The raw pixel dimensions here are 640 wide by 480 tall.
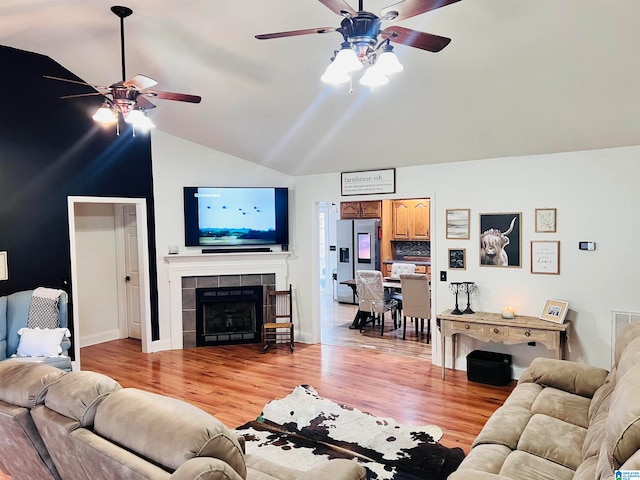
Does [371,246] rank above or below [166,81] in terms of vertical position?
below

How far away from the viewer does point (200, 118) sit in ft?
17.6

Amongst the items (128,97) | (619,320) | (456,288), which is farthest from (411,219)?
(128,97)

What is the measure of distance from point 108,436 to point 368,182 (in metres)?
4.57

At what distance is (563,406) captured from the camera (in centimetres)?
287

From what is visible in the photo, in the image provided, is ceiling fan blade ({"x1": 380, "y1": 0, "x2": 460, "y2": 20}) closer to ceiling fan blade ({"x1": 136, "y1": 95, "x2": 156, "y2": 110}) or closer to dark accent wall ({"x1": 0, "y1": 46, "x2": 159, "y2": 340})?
ceiling fan blade ({"x1": 136, "y1": 95, "x2": 156, "y2": 110})

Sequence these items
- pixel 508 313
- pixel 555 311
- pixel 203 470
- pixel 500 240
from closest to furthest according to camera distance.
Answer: pixel 203 470
pixel 555 311
pixel 508 313
pixel 500 240

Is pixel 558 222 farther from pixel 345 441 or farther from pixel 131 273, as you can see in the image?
pixel 131 273

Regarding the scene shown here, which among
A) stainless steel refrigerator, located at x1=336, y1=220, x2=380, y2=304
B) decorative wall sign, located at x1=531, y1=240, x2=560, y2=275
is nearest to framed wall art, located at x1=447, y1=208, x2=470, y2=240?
decorative wall sign, located at x1=531, y1=240, x2=560, y2=275

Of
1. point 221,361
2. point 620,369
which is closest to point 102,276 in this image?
point 221,361

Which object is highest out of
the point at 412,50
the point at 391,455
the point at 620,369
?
the point at 412,50

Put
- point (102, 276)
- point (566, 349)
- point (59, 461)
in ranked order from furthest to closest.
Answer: point (102, 276) → point (566, 349) → point (59, 461)

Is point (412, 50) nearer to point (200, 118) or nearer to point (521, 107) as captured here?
point (521, 107)

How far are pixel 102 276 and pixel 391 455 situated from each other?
5.25 metres

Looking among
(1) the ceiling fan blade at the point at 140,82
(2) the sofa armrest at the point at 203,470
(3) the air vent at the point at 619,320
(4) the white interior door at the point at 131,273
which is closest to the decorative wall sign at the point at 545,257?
(3) the air vent at the point at 619,320
